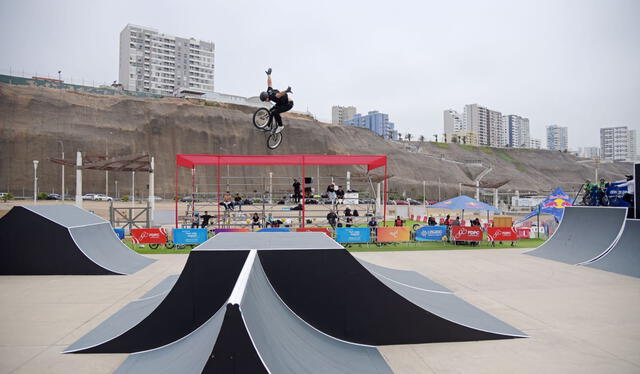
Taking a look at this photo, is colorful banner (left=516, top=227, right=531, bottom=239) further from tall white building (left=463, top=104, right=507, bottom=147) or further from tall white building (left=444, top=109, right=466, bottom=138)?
tall white building (left=463, top=104, right=507, bottom=147)

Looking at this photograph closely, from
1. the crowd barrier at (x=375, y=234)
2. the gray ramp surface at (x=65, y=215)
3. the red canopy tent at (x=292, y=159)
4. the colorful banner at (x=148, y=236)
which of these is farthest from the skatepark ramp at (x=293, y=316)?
the red canopy tent at (x=292, y=159)

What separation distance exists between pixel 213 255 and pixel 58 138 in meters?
72.6

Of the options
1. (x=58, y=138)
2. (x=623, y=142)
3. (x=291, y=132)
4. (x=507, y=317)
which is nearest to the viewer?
(x=507, y=317)

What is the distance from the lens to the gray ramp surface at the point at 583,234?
13.2 meters

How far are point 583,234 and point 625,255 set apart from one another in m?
2.27

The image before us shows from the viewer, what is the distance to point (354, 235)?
18.2m

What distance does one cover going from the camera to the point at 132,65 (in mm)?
105375

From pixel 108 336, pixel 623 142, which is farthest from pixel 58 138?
pixel 623 142

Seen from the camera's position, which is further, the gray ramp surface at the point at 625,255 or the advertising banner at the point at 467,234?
the advertising banner at the point at 467,234

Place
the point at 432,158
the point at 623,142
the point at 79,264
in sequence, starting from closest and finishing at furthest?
1. the point at 79,264
2. the point at 432,158
3. the point at 623,142

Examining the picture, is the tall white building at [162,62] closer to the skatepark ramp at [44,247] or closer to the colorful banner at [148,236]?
the colorful banner at [148,236]

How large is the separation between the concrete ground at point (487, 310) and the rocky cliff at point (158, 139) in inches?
1916

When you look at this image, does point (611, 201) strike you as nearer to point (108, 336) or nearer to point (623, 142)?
point (108, 336)

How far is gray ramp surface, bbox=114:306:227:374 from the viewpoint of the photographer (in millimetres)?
4059
